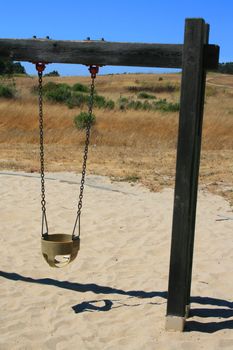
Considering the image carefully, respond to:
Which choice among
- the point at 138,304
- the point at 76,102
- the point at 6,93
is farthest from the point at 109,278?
the point at 6,93

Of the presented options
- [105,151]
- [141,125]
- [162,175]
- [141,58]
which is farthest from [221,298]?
[141,125]

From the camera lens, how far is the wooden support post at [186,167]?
3928 millimetres

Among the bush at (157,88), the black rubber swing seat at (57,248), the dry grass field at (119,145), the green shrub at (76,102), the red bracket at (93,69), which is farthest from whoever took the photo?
the bush at (157,88)

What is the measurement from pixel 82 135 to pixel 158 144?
229 centimetres

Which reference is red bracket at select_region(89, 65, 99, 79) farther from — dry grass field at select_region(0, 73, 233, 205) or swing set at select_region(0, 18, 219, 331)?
dry grass field at select_region(0, 73, 233, 205)

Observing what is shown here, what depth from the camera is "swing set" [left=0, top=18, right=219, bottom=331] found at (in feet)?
12.9

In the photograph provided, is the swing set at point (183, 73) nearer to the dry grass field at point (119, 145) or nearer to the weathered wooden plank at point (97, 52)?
the weathered wooden plank at point (97, 52)

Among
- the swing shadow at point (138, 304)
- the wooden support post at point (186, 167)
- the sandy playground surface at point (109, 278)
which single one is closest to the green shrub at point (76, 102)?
the sandy playground surface at point (109, 278)

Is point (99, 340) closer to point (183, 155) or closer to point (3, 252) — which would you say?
point (183, 155)

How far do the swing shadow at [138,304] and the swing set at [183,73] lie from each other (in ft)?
0.61

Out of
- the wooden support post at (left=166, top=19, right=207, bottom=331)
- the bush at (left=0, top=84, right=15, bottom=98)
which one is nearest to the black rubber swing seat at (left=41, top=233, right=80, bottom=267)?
the wooden support post at (left=166, top=19, right=207, bottom=331)

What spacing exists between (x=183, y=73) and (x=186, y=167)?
26.4 inches

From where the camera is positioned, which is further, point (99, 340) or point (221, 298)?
point (221, 298)

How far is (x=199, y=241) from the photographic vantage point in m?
6.78
